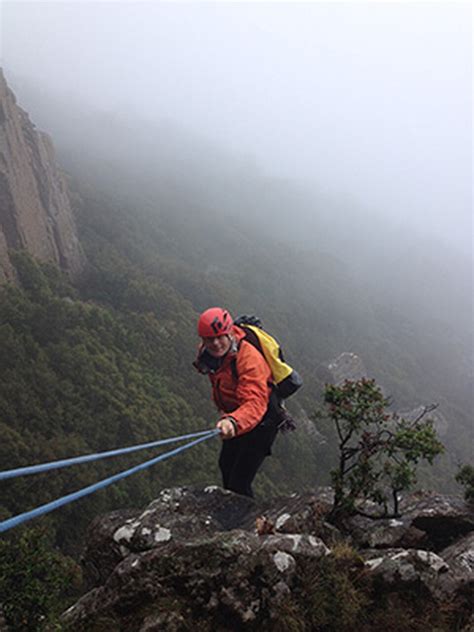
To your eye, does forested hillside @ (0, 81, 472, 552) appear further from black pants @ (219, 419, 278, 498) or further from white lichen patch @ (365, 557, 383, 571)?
white lichen patch @ (365, 557, 383, 571)

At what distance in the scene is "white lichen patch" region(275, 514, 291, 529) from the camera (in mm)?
5199

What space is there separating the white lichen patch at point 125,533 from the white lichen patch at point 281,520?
1.66m

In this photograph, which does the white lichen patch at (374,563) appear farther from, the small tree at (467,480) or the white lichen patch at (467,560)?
the small tree at (467,480)

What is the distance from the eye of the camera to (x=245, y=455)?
5.54m

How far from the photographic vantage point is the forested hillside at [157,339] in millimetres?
31922

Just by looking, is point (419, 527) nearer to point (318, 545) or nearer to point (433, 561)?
point (433, 561)

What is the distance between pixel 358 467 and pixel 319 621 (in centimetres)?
242

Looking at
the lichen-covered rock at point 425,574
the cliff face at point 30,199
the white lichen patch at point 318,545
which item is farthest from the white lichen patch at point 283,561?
the cliff face at point 30,199

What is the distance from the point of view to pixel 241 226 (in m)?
153

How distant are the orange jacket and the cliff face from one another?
35.3 m

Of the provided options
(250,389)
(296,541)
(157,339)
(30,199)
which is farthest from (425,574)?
(157,339)

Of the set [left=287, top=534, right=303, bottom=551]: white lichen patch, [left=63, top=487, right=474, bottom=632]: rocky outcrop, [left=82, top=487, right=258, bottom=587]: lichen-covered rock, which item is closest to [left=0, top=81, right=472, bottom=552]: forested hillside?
[left=82, top=487, right=258, bottom=587]: lichen-covered rock

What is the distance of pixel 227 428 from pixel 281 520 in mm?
2161

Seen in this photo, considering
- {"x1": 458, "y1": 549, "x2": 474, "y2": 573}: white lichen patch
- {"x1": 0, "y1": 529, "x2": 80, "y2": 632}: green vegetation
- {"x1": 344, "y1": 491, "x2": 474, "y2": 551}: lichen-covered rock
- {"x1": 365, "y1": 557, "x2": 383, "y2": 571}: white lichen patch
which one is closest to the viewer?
{"x1": 0, "y1": 529, "x2": 80, "y2": 632}: green vegetation
